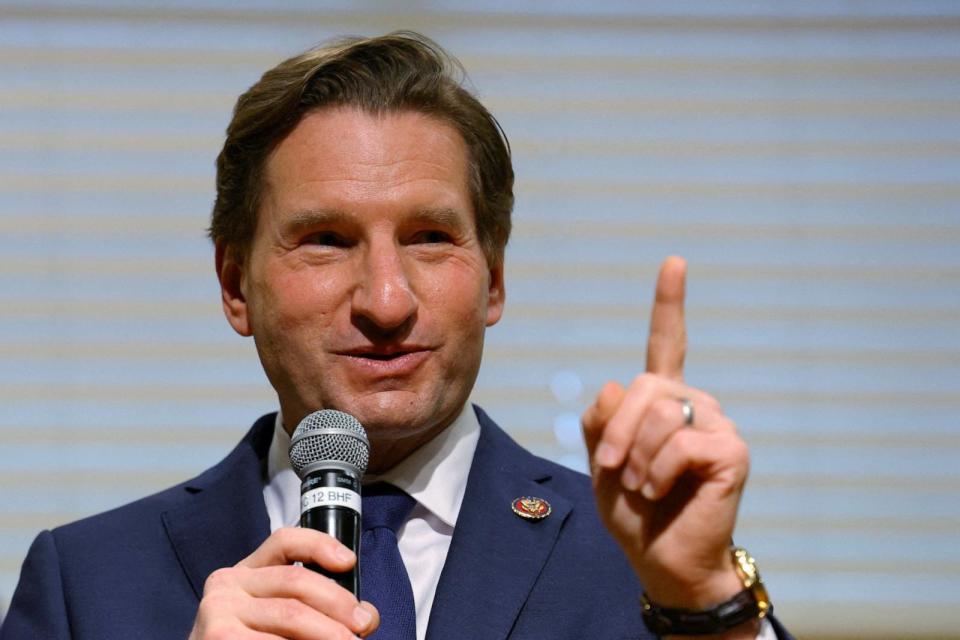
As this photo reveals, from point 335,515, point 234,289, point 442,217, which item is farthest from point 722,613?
point 234,289

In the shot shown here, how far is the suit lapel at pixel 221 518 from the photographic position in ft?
7.95

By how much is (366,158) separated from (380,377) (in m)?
0.40

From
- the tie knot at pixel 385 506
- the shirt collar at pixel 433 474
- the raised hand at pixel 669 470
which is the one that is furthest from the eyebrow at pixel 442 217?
the raised hand at pixel 669 470

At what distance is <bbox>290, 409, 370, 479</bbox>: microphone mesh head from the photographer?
5.78 feet

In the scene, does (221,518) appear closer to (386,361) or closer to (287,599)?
(386,361)

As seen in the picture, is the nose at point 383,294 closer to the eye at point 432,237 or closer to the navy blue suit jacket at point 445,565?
the eye at point 432,237

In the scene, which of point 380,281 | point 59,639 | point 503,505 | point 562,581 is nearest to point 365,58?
point 380,281

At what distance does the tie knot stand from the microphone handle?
2.11ft

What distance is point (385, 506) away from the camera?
2375 millimetres

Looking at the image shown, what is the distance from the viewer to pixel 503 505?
243cm

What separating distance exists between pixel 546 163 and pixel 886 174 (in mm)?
1096

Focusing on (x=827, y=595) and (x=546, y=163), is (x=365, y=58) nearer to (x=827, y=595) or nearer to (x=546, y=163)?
(x=546, y=163)

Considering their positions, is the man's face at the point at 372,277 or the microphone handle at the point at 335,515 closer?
the microphone handle at the point at 335,515

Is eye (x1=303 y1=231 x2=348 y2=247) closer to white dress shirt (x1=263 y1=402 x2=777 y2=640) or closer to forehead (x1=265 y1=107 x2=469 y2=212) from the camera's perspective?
forehead (x1=265 y1=107 x2=469 y2=212)
